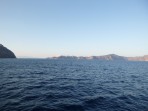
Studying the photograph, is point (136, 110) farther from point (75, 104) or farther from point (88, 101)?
point (75, 104)

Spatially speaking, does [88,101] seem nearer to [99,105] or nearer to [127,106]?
[99,105]

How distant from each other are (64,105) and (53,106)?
4.53 ft

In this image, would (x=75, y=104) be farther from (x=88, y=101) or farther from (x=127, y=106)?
(x=127, y=106)

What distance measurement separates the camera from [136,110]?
15.6 metres

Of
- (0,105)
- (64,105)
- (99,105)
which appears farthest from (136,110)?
(0,105)

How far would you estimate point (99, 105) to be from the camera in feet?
53.5

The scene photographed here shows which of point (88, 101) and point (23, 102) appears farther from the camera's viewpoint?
point (88, 101)

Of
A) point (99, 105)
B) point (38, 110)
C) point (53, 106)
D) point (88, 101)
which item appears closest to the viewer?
point (38, 110)

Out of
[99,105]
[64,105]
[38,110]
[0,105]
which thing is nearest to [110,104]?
[99,105]

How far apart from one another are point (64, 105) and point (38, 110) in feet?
10.9

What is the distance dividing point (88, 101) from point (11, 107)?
9.68m

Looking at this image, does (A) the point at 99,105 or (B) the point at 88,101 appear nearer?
(A) the point at 99,105

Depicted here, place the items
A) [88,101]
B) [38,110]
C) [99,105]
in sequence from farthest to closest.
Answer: [88,101], [99,105], [38,110]

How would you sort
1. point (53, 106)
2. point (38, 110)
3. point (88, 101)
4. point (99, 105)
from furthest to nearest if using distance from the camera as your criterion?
point (88, 101) < point (99, 105) < point (53, 106) < point (38, 110)
